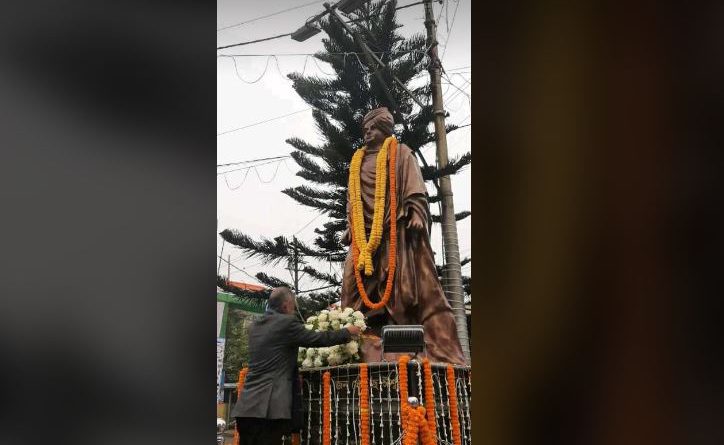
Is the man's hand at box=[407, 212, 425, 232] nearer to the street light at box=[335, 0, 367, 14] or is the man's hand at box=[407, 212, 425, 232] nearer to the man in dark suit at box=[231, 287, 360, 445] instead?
the man in dark suit at box=[231, 287, 360, 445]

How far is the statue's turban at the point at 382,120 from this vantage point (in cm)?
316

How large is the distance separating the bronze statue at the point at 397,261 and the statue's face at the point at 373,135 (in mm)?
47

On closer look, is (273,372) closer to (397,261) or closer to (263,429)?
(263,429)

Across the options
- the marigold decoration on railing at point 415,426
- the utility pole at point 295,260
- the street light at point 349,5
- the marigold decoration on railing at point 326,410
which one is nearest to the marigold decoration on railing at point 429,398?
the marigold decoration on railing at point 415,426

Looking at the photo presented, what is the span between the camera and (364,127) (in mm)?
3197

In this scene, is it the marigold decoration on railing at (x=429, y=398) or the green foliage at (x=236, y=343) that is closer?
the marigold decoration on railing at (x=429, y=398)

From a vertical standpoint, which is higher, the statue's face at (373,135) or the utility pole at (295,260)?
the statue's face at (373,135)

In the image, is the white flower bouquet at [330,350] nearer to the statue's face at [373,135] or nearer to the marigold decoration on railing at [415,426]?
the marigold decoration on railing at [415,426]

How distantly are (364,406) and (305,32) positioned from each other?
1838mm

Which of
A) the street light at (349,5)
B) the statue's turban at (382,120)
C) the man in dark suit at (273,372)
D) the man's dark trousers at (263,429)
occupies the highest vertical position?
the street light at (349,5)
